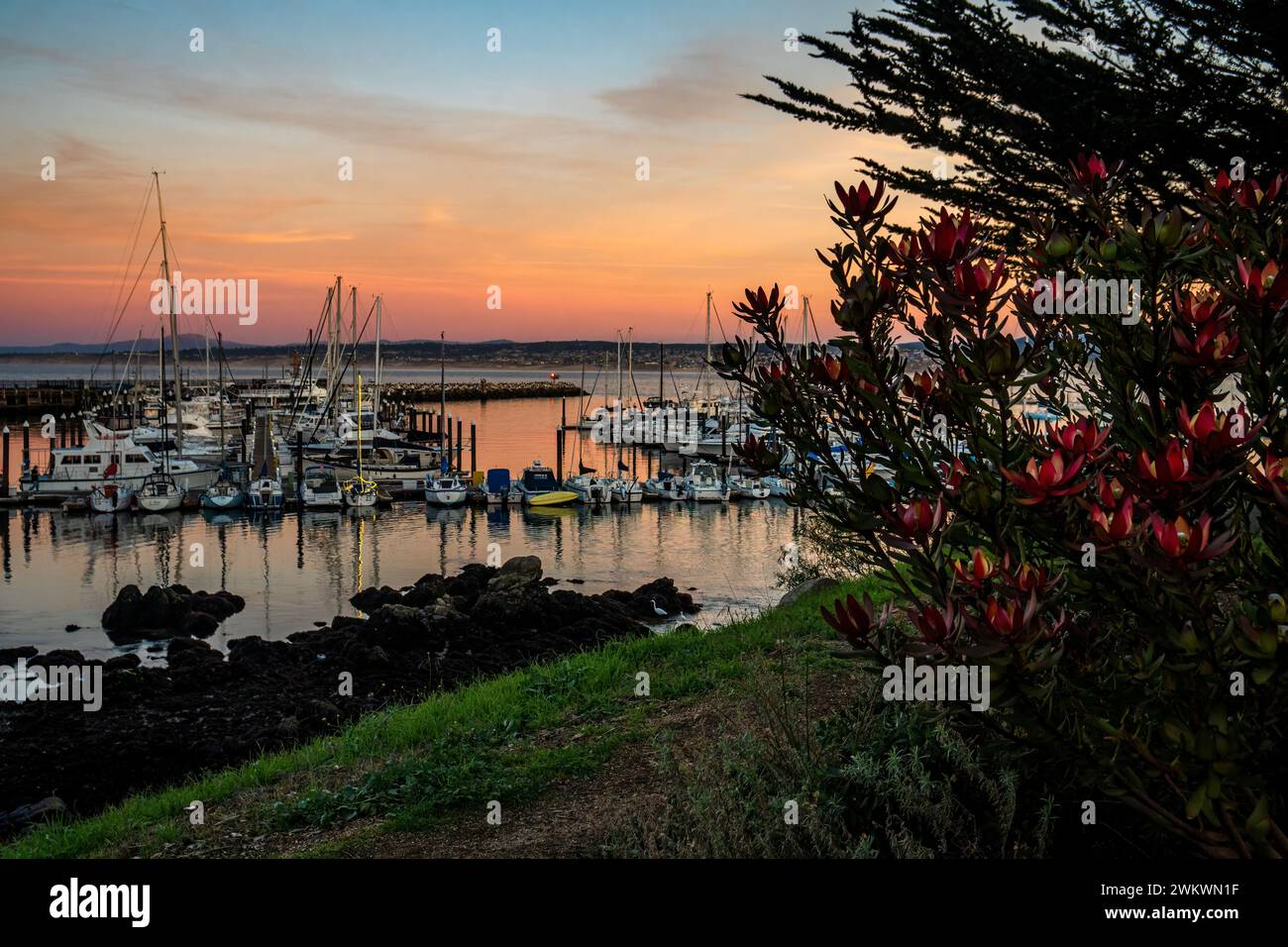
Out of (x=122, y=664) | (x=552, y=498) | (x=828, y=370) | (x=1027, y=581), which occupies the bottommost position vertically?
(x=122, y=664)

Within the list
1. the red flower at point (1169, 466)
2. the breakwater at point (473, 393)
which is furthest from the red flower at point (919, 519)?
the breakwater at point (473, 393)

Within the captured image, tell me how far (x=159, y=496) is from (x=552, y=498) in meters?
17.1

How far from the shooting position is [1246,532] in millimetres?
3545

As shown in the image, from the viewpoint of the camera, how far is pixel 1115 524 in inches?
114

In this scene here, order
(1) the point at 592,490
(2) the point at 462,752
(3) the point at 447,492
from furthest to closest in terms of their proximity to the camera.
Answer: (1) the point at 592,490 < (3) the point at 447,492 < (2) the point at 462,752

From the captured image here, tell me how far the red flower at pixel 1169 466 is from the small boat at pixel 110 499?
49.0 m

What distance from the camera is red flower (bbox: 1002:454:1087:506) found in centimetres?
294

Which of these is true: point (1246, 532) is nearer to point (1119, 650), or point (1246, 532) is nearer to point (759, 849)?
point (1119, 650)

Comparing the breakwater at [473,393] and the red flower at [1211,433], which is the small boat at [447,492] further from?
the breakwater at [473,393]

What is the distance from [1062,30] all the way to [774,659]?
6514mm

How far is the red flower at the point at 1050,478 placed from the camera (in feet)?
9.64

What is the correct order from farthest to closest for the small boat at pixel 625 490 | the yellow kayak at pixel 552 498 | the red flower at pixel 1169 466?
the small boat at pixel 625 490, the yellow kayak at pixel 552 498, the red flower at pixel 1169 466

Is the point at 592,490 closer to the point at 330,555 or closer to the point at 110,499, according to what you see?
the point at 330,555

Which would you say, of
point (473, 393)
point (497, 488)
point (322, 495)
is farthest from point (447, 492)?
point (473, 393)
